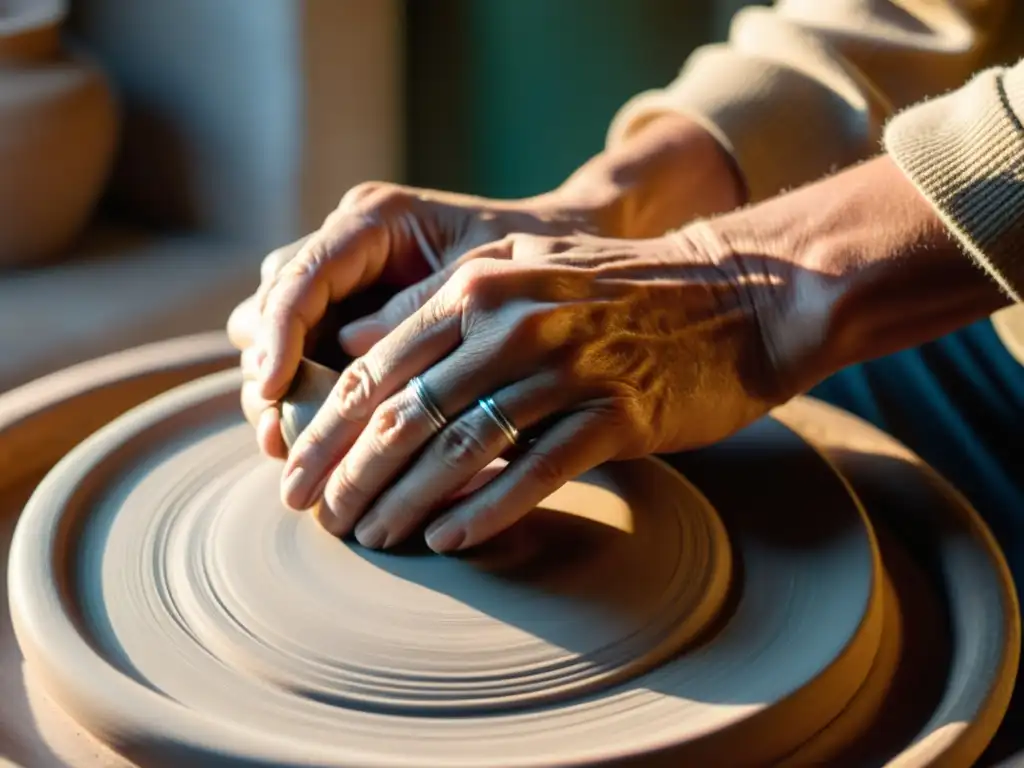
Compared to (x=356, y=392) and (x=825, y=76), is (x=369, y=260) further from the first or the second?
(x=825, y=76)

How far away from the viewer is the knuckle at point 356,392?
81cm

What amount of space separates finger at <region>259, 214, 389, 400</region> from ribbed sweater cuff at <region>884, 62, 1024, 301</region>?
1.38 feet

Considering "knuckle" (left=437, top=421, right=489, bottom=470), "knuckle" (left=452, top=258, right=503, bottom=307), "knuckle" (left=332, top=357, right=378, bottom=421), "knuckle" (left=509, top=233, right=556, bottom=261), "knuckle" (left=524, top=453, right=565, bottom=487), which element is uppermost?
"knuckle" (left=452, top=258, right=503, bottom=307)

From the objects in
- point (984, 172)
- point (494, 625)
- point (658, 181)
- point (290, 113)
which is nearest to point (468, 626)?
point (494, 625)

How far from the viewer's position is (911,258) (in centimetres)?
94

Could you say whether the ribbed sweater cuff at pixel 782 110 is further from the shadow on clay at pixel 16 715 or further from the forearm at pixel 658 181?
the shadow on clay at pixel 16 715

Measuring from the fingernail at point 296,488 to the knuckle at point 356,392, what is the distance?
5cm

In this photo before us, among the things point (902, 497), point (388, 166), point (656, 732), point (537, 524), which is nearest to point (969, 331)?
point (902, 497)

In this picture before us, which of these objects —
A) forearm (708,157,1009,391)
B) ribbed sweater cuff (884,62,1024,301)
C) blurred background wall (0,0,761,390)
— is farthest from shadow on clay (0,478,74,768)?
blurred background wall (0,0,761,390)

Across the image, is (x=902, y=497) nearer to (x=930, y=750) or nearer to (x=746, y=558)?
(x=746, y=558)

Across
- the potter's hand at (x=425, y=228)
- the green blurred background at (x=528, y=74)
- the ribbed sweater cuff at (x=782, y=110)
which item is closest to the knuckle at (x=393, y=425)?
the potter's hand at (x=425, y=228)

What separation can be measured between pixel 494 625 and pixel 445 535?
0.07m

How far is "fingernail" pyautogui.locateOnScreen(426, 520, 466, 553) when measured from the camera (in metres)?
0.81

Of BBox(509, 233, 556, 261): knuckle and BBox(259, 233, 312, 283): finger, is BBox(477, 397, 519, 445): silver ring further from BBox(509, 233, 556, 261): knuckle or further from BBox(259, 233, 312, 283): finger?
BBox(259, 233, 312, 283): finger
